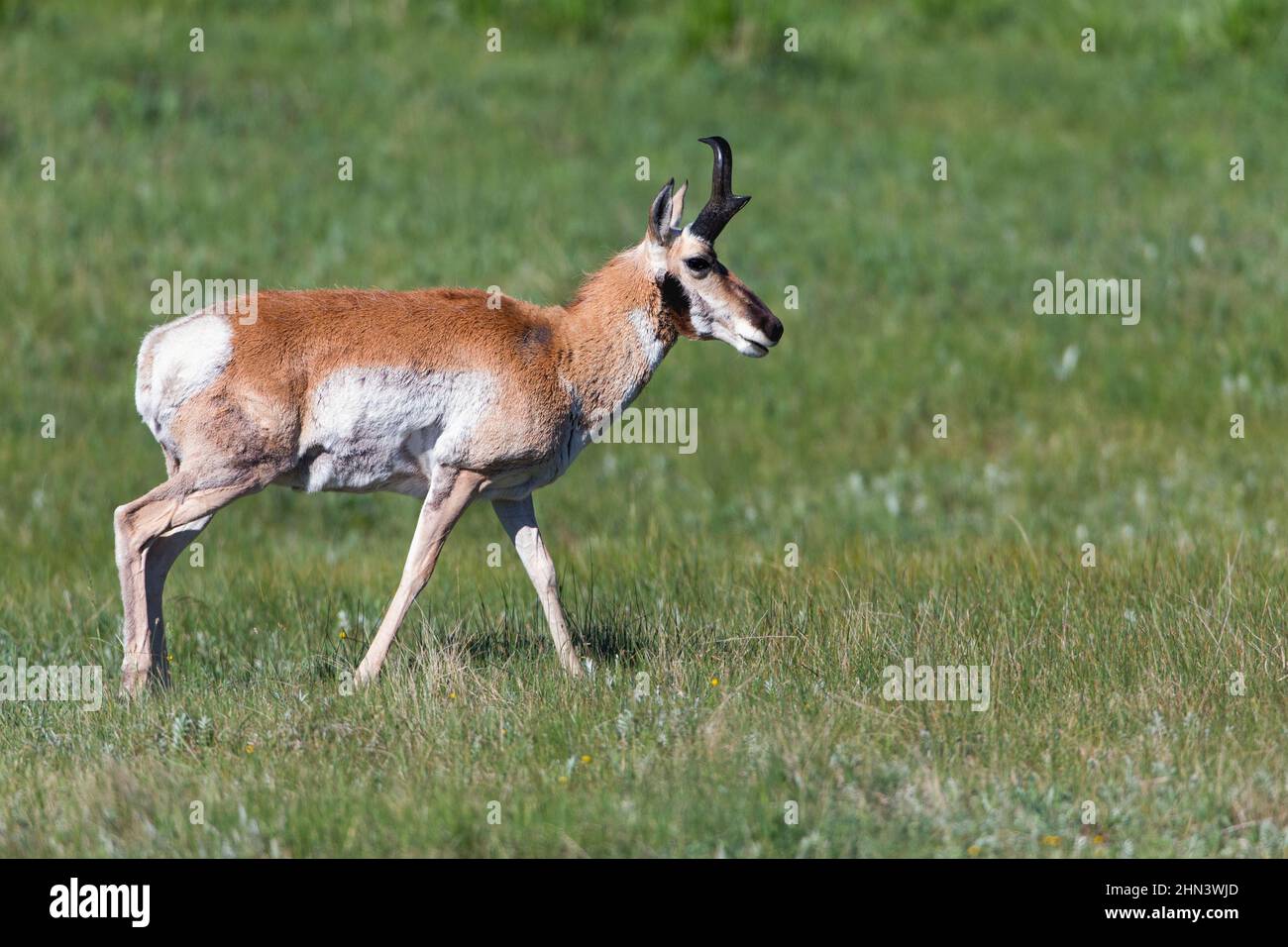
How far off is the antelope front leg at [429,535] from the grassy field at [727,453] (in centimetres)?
18

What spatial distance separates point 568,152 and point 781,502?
7635 mm

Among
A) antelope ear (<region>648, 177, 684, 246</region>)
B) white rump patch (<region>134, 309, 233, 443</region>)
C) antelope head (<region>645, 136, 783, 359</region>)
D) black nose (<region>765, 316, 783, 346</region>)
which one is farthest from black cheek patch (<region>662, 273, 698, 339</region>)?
white rump patch (<region>134, 309, 233, 443</region>)

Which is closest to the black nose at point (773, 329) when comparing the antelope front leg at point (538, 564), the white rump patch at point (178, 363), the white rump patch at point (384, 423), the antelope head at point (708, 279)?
the antelope head at point (708, 279)

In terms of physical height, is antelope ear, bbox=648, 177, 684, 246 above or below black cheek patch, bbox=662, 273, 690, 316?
above

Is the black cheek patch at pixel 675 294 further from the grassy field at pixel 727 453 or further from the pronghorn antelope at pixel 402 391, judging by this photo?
the grassy field at pixel 727 453

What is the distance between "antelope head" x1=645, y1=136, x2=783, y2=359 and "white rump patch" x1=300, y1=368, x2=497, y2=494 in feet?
3.24

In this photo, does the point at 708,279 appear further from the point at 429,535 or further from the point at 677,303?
the point at 429,535

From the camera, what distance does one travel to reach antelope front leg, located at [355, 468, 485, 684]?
314 inches

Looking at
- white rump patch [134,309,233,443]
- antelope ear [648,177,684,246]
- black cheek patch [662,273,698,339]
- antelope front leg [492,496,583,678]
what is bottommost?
antelope front leg [492,496,583,678]

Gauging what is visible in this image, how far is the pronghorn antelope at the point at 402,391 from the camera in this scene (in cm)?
778

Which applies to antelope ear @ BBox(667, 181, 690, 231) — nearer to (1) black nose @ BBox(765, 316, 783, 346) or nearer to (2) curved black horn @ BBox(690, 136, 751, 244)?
(2) curved black horn @ BBox(690, 136, 751, 244)

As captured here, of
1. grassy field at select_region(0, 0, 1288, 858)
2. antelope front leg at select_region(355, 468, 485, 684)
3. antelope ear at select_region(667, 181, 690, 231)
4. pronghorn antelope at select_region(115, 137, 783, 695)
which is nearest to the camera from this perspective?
grassy field at select_region(0, 0, 1288, 858)

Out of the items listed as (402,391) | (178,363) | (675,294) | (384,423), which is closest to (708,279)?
(675,294)

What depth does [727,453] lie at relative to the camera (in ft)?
48.4
